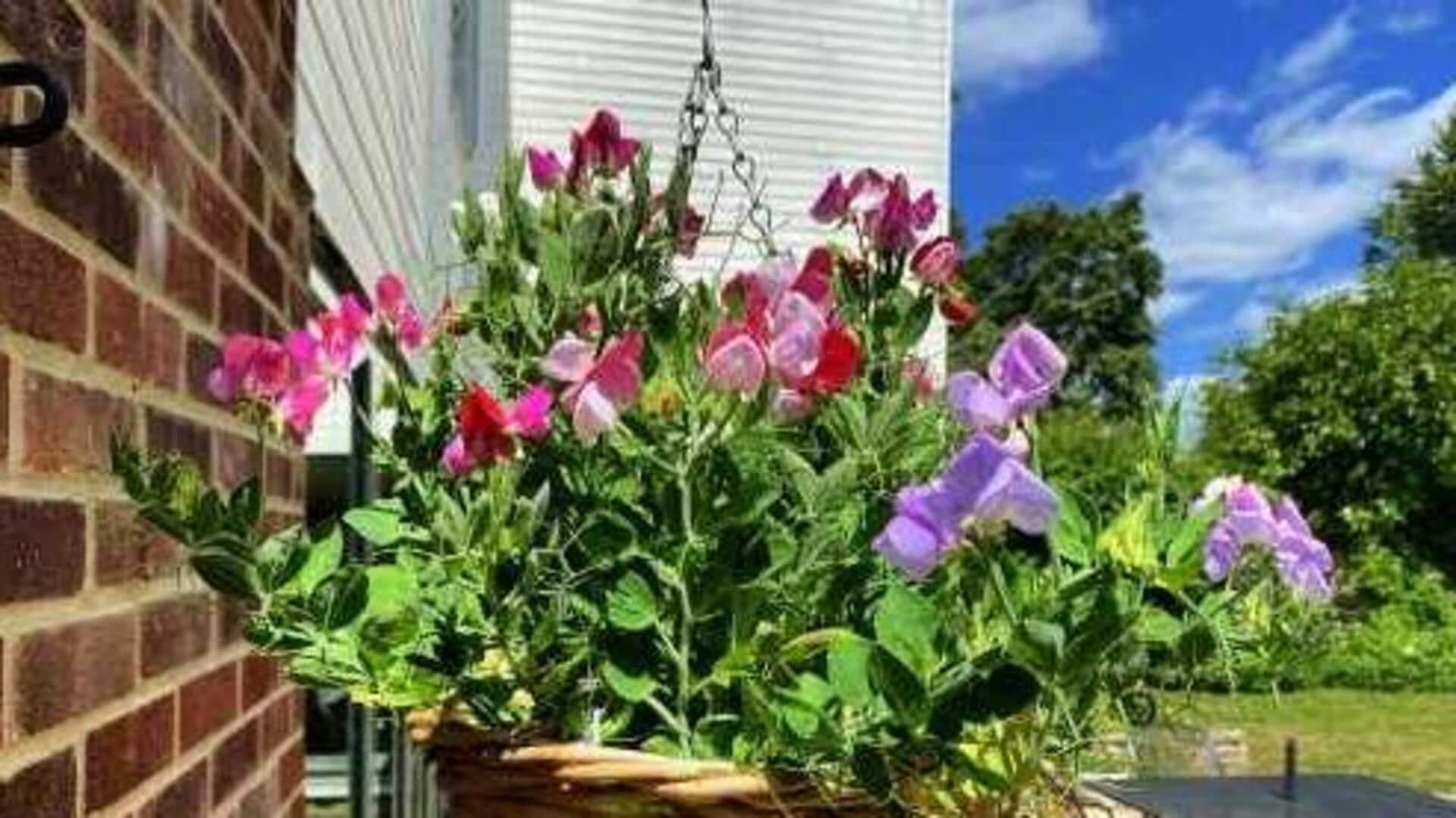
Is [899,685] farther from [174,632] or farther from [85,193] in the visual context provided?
[174,632]

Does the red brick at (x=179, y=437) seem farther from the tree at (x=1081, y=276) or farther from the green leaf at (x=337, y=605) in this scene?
the tree at (x=1081, y=276)

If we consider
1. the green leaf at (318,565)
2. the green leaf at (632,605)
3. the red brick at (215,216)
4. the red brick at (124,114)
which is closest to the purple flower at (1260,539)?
the green leaf at (632,605)

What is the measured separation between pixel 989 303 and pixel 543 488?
47574 mm

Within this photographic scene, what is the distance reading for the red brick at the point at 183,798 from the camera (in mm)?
1894

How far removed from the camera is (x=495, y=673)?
1.44 m

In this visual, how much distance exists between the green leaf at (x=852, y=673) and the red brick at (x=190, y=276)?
1.06 metres

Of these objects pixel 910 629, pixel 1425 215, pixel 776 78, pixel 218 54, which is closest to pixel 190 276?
pixel 218 54

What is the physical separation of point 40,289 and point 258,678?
137 centimetres

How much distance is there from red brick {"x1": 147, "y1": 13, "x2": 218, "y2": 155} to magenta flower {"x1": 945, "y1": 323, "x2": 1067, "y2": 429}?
100 centimetres

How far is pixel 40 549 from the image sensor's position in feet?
4.77

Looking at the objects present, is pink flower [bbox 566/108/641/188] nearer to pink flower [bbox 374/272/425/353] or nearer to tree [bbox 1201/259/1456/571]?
pink flower [bbox 374/272/425/353]

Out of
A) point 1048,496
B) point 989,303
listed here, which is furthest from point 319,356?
point 989,303

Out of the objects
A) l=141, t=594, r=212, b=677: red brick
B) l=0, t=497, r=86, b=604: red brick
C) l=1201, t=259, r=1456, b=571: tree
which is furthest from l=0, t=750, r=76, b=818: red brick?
l=1201, t=259, r=1456, b=571: tree

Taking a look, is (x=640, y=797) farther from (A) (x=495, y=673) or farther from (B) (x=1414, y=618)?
(B) (x=1414, y=618)
